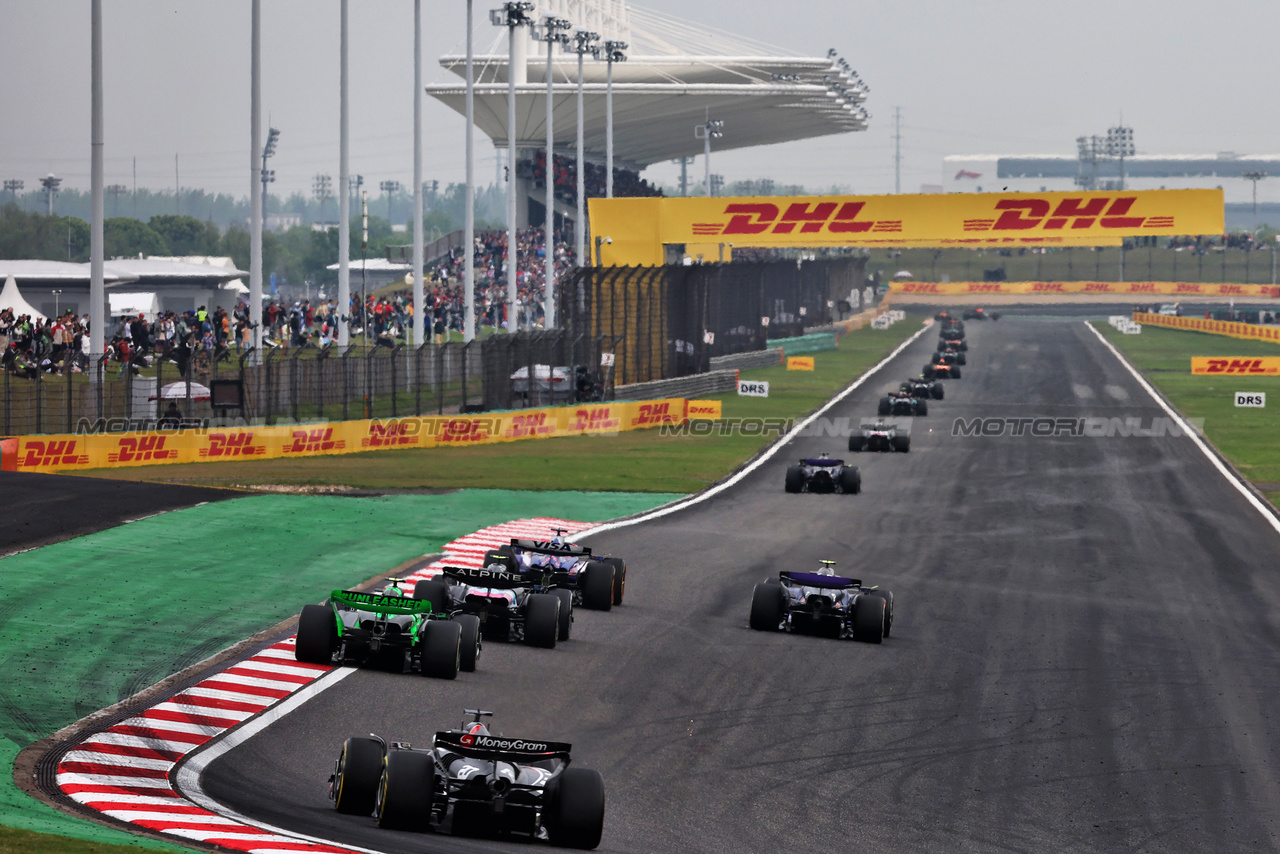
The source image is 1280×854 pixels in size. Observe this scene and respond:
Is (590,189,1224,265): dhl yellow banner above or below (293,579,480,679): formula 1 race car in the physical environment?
above

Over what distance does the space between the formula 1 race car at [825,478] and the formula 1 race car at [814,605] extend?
13214mm

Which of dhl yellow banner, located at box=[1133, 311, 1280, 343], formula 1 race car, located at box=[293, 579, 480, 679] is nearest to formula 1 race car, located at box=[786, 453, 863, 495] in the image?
formula 1 race car, located at box=[293, 579, 480, 679]

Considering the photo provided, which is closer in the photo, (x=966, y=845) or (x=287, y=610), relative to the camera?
(x=966, y=845)

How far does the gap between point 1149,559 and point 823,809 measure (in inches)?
561

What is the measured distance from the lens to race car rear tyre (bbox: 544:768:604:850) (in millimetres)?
10672

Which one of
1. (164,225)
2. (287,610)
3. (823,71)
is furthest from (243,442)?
(164,225)

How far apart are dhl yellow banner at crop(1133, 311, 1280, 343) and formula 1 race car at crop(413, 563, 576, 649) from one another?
8531 centimetres

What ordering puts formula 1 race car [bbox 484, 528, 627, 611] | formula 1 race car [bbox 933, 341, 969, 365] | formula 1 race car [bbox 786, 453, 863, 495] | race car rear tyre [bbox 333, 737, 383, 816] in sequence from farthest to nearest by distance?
formula 1 race car [bbox 933, 341, 969, 365] < formula 1 race car [bbox 786, 453, 863, 495] < formula 1 race car [bbox 484, 528, 627, 611] < race car rear tyre [bbox 333, 737, 383, 816]

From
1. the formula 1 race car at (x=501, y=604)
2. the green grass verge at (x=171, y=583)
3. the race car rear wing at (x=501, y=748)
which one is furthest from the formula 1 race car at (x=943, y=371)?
the race car rear wing at (x=501, y=748)

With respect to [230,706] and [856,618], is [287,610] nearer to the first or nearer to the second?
[230,706]

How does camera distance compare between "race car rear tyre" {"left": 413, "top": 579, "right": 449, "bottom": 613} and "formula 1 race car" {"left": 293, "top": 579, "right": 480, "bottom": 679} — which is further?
"race car rear tyre" {"left": 413, "top": 579, "right": 449, "bottom": 613}

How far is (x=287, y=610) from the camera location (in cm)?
1931

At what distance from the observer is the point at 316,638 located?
621 inches

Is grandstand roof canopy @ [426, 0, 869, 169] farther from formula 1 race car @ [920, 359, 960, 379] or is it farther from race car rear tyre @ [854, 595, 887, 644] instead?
race car rear tyre @ [854, 595, 887, 644]
